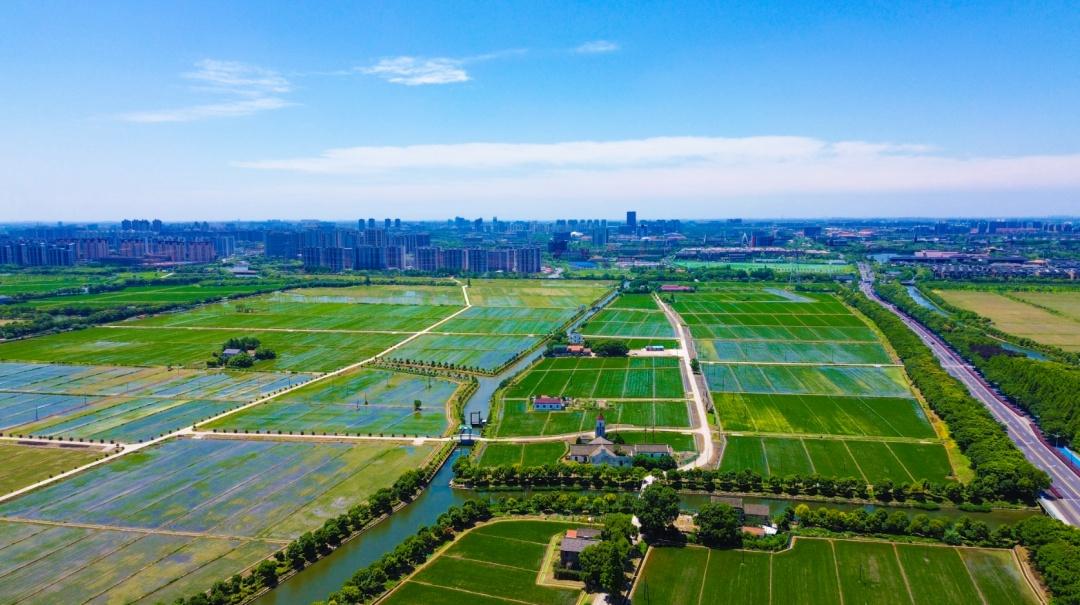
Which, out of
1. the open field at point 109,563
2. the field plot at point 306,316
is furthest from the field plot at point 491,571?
the field plot at point 306,316

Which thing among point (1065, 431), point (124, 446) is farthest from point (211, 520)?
point (1065, 431)

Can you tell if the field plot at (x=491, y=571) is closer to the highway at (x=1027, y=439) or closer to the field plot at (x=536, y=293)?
the highway at (x=1027, y=439)

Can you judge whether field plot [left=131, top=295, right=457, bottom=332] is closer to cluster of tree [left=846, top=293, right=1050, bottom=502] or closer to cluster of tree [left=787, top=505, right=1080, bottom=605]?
cluster of tree [left=846, top=293, right=1050, bottom=502]

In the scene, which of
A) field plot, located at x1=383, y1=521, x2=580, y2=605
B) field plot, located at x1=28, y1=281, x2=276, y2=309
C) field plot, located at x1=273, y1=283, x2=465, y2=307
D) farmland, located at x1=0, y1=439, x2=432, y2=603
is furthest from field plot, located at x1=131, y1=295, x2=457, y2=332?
field plot, located at x1=383, y1=521, x2=580, y2=605

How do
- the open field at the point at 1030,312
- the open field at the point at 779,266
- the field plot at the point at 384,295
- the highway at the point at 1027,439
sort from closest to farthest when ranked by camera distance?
the highway at the point at 1027,439 → the open field at the point at 1030,312 → the field plot at the point at 384,295 → the open field at the point at 779,266

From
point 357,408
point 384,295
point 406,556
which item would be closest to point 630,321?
point 357,408

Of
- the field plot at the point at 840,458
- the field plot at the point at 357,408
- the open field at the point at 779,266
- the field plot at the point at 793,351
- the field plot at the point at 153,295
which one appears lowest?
the field plot at the point at 840,458

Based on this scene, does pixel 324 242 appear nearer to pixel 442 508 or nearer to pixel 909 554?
pixel 442 508
